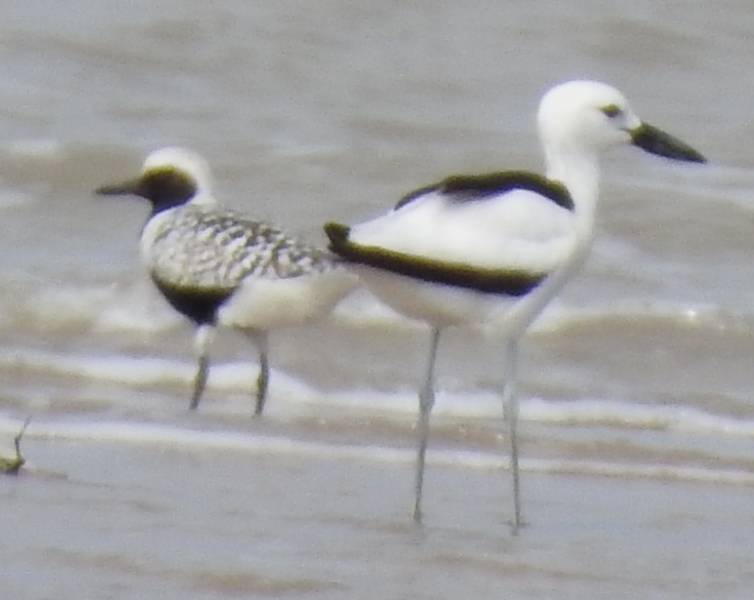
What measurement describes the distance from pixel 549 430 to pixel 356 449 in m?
1.03

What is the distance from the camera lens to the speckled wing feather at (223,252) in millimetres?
9703

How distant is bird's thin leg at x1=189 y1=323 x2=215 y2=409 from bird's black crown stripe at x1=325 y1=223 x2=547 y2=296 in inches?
113

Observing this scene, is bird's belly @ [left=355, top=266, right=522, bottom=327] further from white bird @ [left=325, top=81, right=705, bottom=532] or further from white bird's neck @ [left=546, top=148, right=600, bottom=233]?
white bird's neck @ [left=546, top=148, right=600, bottom=233]

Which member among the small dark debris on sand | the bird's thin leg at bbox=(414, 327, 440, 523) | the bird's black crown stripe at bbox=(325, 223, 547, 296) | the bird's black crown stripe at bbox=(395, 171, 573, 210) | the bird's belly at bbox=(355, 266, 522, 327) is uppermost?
the bird's black crown stripe at bbox=(395, 171, 573, 210)

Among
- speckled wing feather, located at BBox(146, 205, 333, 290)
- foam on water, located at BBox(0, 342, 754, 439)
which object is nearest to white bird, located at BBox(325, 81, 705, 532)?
foam on water, located at BBox(0, 342, 754, 439)

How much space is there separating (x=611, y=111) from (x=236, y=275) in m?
2.61

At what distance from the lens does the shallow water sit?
257 inches

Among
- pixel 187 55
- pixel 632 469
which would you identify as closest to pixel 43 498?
pixel 632 469

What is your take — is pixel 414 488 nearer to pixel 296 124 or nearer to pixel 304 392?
pixel 304 392

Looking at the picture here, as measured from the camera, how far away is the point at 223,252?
390 inches

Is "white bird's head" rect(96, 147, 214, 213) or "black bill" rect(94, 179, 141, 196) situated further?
"black bill" rect(94, 179, 141, 196)

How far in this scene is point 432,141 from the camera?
15.4 meters

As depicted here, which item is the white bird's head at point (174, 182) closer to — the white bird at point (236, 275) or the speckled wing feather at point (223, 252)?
the white bird at point (236, 275)

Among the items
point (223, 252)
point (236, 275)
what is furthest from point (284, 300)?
point (223, 252)
